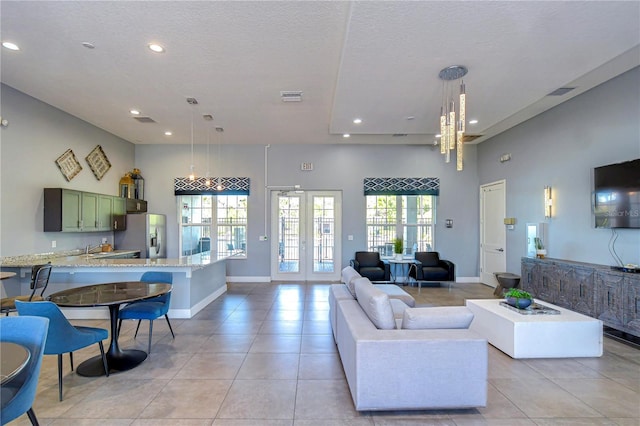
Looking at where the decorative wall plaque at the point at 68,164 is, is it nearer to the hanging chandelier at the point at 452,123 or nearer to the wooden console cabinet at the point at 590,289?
the hanging chandelier at the point at 452,123

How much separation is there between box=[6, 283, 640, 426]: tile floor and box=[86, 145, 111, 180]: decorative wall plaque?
3.82m

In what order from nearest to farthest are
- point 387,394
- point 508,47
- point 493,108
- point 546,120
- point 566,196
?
1. point 387,394
2. point 508,47
3. point 493,108
4. point 566,196
5. point 546,120

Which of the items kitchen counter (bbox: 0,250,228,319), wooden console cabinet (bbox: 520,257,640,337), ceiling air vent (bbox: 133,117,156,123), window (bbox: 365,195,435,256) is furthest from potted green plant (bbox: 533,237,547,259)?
ceiling air vent (bbox: 133,117,156,123)

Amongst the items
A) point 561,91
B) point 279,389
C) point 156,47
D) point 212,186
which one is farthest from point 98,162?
point 561,91

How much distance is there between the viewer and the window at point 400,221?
7.62m

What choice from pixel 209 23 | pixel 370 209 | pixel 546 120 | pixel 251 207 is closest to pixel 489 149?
pixel 546 120

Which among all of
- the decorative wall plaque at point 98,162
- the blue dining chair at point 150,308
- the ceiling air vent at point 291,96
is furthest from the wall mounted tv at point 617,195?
the decorative wall plaque at point 98,162

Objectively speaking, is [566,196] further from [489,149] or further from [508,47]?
[508,47]

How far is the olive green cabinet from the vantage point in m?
4.96

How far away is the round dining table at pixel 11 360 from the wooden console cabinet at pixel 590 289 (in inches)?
210

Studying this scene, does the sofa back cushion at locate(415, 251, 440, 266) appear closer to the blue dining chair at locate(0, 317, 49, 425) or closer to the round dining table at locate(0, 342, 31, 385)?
the blue dining chair at locate(0, 317, 49, 425)

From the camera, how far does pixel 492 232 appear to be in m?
6.99

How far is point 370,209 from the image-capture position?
762 centimetres

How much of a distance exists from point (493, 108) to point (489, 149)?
2.79 m
